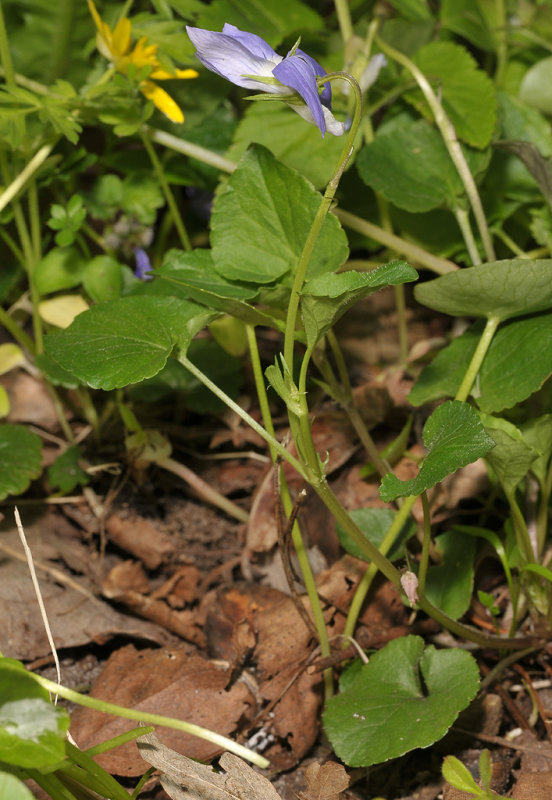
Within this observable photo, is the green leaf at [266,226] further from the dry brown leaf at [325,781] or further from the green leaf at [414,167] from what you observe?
the dry brown leaf at [325,781]

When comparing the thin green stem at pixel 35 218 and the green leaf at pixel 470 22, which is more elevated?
the green leaf at pixel 470 22

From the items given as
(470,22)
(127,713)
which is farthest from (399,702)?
(470,22)

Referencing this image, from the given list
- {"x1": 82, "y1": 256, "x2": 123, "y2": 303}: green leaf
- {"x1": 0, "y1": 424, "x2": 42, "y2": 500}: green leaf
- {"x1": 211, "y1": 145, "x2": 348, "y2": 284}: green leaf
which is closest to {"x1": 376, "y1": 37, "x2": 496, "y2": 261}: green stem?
{"x1": 211, "y1": 145, "x2": 348, "y2": 284}: green leaf

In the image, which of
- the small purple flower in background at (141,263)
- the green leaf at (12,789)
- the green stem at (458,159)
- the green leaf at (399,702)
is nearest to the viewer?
the green leaf at (12,789)

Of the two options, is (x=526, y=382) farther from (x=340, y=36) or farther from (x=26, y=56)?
(x=26, y=56)

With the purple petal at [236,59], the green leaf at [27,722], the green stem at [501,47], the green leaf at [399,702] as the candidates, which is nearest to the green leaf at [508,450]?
Answer: the green leaf at [399,702]

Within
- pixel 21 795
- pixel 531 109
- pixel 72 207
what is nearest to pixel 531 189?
pixel 531 109
